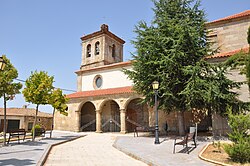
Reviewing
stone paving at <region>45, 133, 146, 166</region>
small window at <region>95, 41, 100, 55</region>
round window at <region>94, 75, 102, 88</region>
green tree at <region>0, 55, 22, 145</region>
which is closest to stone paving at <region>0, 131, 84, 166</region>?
stone paving at <region>45, 133, 146, 166</region>

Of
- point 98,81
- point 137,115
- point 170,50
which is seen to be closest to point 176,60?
point 170,50

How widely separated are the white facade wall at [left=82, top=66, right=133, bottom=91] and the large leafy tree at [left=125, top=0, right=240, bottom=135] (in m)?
8.24

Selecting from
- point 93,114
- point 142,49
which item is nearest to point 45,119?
point 93,114

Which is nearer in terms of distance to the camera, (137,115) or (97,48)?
(137,115)

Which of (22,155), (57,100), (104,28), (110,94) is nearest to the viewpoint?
(22,155)

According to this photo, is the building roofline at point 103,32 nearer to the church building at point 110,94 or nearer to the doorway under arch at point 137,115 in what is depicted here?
the church building at point 110,94

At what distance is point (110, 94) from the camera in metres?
20.6

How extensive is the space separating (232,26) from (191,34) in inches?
283

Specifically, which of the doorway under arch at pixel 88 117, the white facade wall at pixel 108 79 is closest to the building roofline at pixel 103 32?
the white facade wall at pixel 108 79

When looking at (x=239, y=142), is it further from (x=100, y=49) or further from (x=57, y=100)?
(x=100, y=49)

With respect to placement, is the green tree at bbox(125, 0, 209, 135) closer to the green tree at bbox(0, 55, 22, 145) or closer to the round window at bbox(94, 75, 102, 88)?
the green tree at bbox(0, 55, 22, 145)

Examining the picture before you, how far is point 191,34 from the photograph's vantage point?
41.6ft

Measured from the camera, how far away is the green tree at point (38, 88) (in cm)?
1273

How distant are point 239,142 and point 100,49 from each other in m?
23.1
